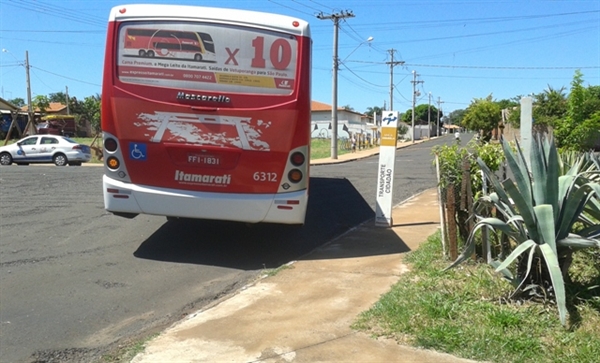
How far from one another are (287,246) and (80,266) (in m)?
3.00

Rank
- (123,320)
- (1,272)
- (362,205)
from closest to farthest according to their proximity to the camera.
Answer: (123,320)
(1,272)
(362,205)

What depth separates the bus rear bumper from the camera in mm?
7590

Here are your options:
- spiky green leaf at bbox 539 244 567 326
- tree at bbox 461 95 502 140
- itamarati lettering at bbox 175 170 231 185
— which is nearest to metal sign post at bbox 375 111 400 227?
itamarati lettering at bbox 175 170 231 185

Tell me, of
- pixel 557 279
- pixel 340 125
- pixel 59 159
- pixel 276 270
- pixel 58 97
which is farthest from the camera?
pixel 58 97

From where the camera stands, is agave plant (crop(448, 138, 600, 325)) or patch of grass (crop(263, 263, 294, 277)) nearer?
agave plant (crop(448, 138, 600, 325))

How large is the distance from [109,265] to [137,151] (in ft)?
4.98

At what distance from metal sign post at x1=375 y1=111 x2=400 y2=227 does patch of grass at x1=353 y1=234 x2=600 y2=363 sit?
12.8 feet

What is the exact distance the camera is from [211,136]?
754 centimetres

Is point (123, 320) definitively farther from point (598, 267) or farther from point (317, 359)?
point (598, 267)

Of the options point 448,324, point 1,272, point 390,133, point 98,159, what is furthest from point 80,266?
point 98,159

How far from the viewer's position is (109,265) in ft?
24.9

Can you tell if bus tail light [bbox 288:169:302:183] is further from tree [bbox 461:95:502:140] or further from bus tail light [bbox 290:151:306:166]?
Result: tree [bbox 461:95:502:140]

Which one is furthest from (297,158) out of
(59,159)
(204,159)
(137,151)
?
(59,159)

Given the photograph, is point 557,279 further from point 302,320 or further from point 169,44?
point 169,44
